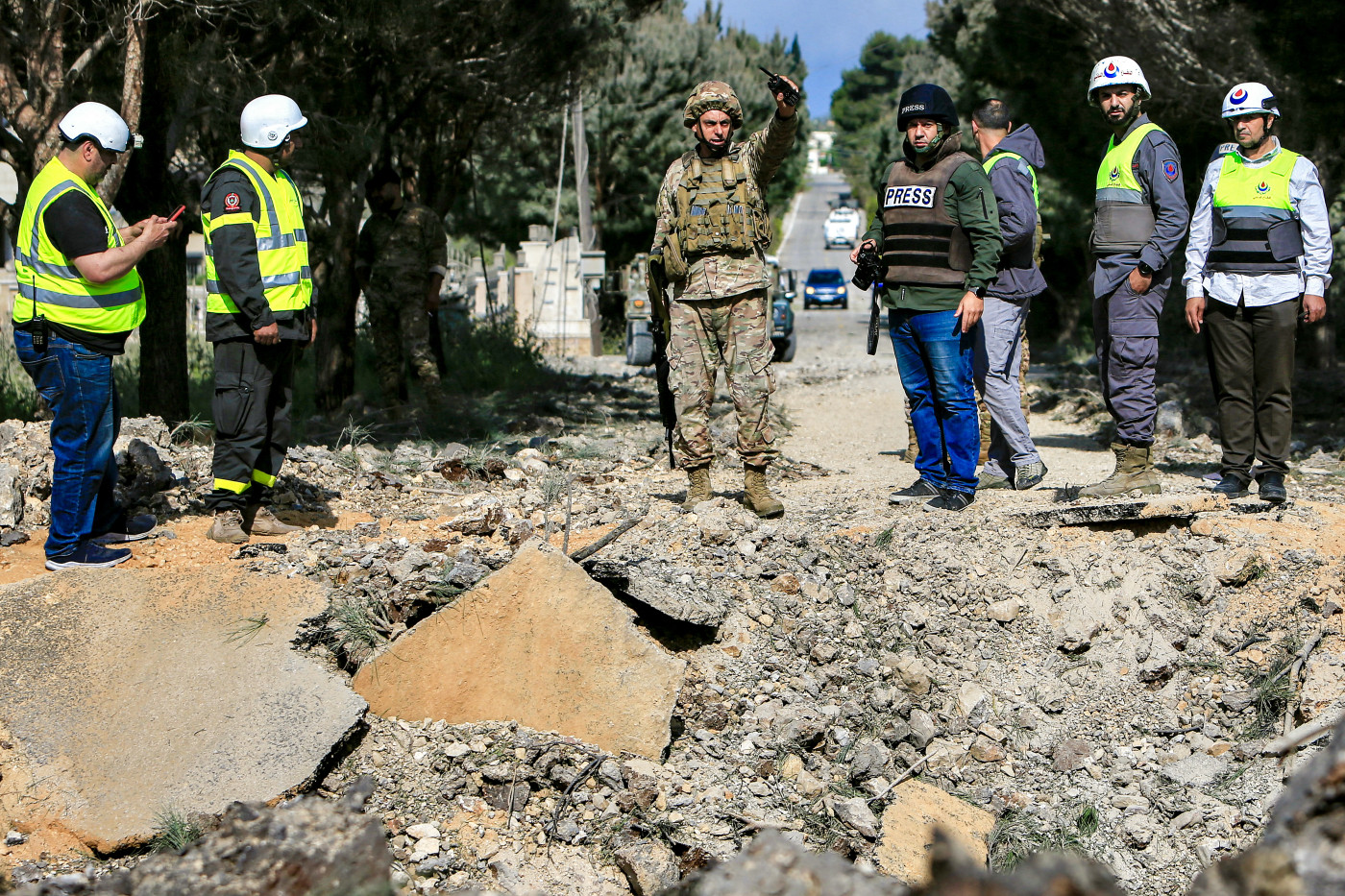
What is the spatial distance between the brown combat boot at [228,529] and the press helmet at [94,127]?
150 centimetres

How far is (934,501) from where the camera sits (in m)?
5.19

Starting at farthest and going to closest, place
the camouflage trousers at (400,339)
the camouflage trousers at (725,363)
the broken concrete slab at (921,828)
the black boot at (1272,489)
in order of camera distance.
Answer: the camouflage trousers at (400,339), the camouflage trousers at (725,363), the black boot at (1272,489), the broken concrete slab at (921,828)

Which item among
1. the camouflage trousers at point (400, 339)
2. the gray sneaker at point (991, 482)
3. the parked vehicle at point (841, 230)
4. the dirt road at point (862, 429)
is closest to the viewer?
the gray sneaker at point (991, 482)

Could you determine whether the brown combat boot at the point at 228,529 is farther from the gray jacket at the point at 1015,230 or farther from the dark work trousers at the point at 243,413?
the gray jacket at the point at 1015,230

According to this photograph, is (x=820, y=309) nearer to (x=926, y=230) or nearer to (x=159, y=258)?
(x=159, y=258)

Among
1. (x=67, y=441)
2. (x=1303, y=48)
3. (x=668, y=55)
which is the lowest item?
(x=67, y=441)

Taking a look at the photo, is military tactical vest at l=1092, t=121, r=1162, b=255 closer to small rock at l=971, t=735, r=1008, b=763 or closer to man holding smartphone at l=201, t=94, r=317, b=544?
small rock at l=971, t=735, r=1008, b=763

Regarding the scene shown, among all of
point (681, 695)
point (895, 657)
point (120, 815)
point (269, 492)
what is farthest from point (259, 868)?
point (269, 492)

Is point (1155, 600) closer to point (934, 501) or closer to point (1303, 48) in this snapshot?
point (934, 501)

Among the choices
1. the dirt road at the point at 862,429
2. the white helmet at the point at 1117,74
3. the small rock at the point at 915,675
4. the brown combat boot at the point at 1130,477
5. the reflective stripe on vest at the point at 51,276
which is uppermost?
the white helmet at the point at 1117,74

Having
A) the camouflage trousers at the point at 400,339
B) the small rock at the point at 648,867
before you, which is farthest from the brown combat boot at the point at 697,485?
the camouflage trousers at the point at 400,339

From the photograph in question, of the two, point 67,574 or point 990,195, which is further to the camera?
point 990,195

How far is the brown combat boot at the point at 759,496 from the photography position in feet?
17.4

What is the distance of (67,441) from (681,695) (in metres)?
2.54
